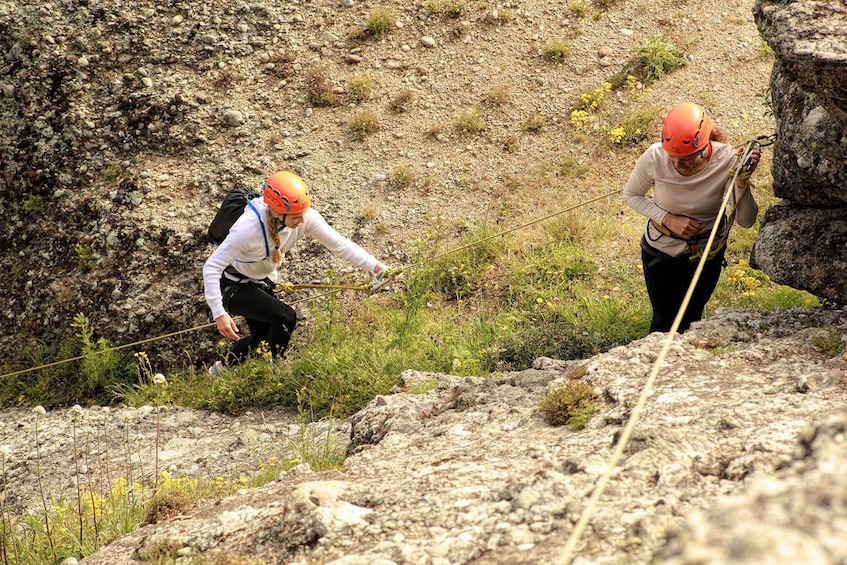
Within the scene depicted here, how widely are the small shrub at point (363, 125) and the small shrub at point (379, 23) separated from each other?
168cm

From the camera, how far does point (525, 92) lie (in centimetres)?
1117

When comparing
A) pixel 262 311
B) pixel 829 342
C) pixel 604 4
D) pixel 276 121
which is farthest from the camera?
pixel 604 4

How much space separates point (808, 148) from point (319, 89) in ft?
25.2

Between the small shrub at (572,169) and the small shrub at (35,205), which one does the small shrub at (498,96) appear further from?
the small shrub at (35,205)

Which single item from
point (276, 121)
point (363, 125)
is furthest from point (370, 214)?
point (276, 121)

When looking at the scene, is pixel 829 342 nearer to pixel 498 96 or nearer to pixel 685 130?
pixel 685 130

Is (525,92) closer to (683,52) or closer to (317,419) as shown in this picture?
(683,52)

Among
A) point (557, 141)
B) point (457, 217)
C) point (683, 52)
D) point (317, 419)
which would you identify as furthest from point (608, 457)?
point (683, 52)

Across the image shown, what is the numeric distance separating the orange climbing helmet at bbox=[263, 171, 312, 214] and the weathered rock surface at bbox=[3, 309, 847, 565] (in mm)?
1741

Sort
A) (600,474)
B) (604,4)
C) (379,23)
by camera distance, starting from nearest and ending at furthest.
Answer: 1. (600,474)
2. (379,23)
3. (604,4)

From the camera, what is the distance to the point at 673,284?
233 inches

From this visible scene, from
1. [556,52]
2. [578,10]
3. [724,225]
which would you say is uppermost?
[578,10]

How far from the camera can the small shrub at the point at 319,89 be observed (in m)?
11.3

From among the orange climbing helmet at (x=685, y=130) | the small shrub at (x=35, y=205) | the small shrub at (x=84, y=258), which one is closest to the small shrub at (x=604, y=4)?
the orange climbing helmet at (x=685, y=130)
